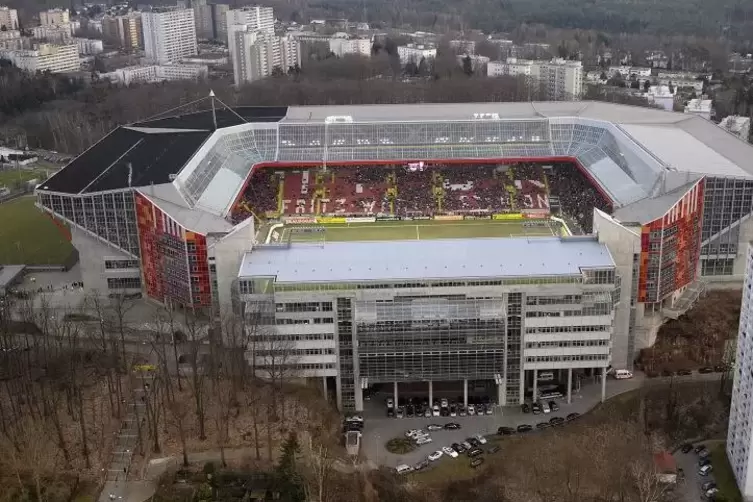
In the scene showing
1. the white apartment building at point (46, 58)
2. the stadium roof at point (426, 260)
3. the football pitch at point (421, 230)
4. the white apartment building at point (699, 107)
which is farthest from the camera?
the white apartment building at point (46, 58)

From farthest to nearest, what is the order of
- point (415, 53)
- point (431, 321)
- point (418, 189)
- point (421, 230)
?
point (415, 53) < point (418, 189) < point (421, 230) < point (431, 321)

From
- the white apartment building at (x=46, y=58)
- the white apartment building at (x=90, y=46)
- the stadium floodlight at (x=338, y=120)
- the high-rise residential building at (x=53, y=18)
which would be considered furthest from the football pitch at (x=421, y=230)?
the high-rise residential building at (x=53, y=18)

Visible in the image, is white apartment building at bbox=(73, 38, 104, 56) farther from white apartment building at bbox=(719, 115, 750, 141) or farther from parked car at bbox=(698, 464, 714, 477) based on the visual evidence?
parked car at bbox=(698, 464, 714, 477)

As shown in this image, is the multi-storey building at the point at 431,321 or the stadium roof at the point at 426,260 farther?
the stadium roof at the point at 426,260

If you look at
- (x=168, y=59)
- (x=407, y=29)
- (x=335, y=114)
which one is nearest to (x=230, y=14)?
(x=168, y=59)

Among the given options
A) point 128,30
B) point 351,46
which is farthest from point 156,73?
point 128,30

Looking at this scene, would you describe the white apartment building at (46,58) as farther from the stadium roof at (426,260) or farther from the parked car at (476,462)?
the parked car at (476,462)

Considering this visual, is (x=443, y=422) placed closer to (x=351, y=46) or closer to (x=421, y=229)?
(x=421, y=229)
